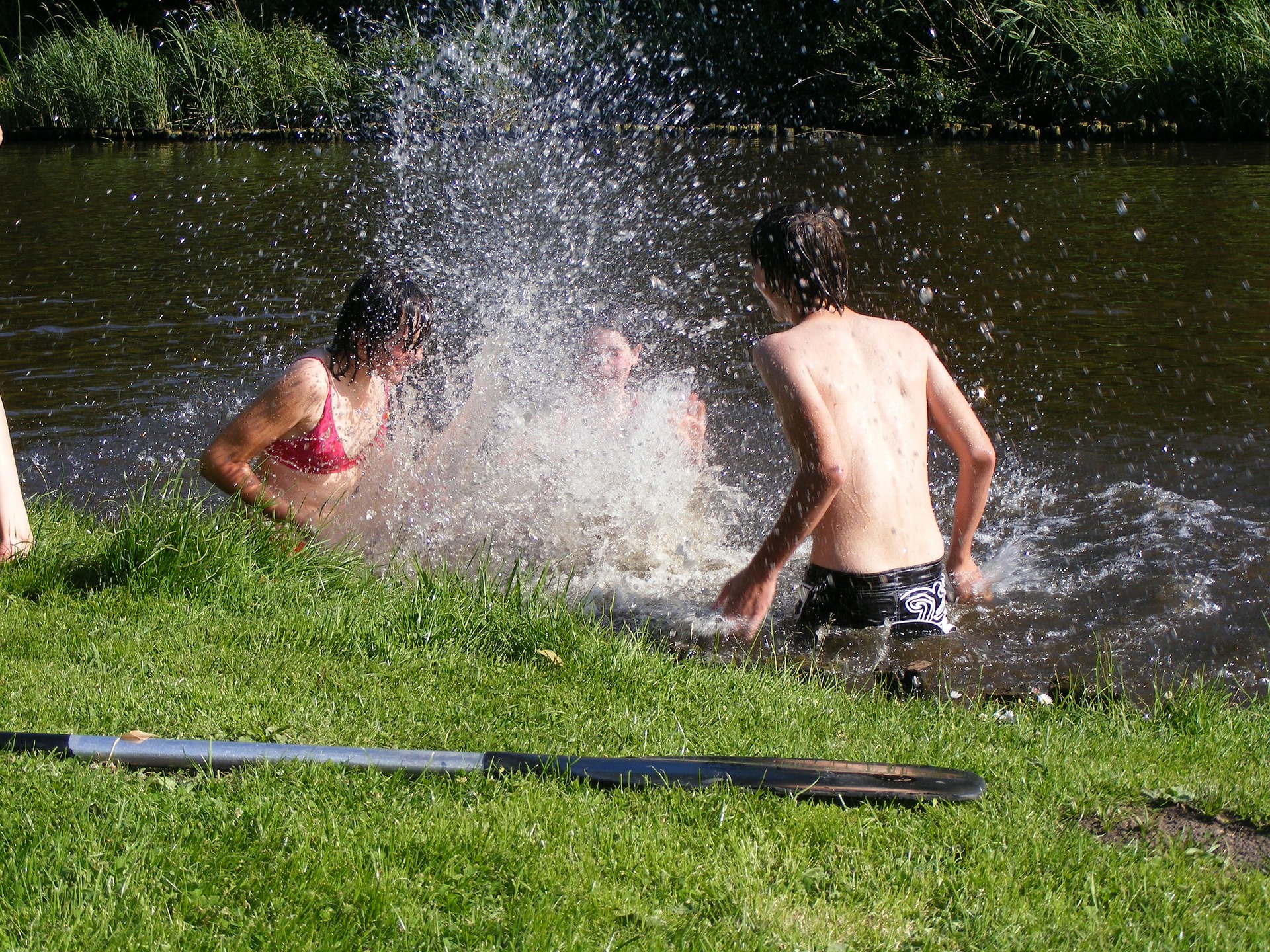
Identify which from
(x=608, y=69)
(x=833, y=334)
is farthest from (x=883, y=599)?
(x=608, y=69)

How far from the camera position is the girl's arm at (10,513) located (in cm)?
405

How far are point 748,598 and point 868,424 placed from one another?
77 centimetres

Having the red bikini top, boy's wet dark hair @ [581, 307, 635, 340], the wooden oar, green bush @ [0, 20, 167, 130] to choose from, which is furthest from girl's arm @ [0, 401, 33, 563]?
green bush @ [0, 20, 167, 130]

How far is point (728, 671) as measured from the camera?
396cm

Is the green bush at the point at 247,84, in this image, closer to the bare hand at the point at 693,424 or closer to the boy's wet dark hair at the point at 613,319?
the boy's wet dark hair at the point at 613,319

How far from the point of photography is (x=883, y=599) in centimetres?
447

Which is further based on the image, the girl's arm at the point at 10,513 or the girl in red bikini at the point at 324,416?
the girl in red bikini at the point at 324,416

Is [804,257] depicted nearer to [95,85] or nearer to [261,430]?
[261,430]

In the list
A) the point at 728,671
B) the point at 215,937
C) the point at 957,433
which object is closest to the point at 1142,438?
the point at 957,433

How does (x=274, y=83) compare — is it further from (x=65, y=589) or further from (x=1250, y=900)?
(x=1250, y=900)

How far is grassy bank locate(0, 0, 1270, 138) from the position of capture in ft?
68.8

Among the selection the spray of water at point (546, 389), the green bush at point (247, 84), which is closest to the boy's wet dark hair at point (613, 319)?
the spray of water at point (546, 389)

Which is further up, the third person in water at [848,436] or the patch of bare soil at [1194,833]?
the third person in water at [848,436]

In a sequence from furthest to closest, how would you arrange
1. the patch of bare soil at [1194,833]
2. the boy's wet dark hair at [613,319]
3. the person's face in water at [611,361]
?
the boy's wet dark hair at [613,319] → the person's face in water at [611,361] → the patch of bare soil at [1194,833]
